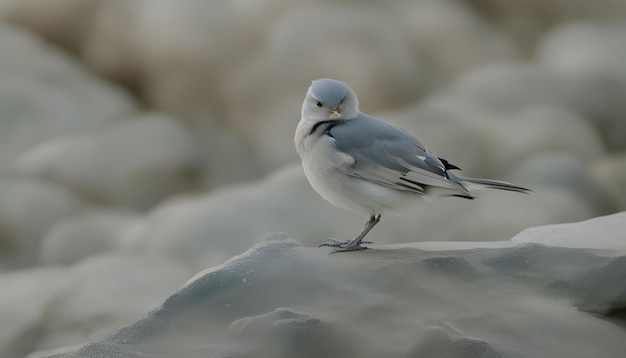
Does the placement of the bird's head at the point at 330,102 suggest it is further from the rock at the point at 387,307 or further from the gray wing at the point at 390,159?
the rock at the point at 387,307

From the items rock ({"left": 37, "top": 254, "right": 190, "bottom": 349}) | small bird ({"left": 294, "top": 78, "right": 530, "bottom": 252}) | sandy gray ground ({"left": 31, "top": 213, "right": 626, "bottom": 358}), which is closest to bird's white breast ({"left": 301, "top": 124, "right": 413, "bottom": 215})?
small bird ({"left": 294, "top": 78, "right": 530, "bottom": 252})

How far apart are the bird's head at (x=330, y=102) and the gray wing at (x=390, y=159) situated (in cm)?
4

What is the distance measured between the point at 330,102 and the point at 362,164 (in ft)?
0.58

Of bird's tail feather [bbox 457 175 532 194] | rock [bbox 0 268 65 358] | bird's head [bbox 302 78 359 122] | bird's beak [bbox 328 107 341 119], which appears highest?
rock [bbox 0 268 65 358]

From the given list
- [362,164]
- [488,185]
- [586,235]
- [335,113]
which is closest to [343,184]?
[362,164]

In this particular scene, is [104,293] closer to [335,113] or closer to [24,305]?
[24,305]

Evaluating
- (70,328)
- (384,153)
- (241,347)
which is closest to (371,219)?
(384,153)

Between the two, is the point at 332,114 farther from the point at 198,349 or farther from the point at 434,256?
the point at 198,349

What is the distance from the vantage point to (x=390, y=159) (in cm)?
221

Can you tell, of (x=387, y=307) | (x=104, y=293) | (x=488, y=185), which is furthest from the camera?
(x=104, y=293)

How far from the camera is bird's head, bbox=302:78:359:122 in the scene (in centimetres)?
224

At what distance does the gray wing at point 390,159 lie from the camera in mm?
2189

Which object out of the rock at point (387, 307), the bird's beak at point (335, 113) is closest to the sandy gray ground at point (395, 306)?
the rock at point (387, 307)

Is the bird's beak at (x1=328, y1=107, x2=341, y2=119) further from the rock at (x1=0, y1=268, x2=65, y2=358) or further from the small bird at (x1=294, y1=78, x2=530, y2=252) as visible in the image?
the rock at (x1=0, y1=268, x2=65, y2=358)
